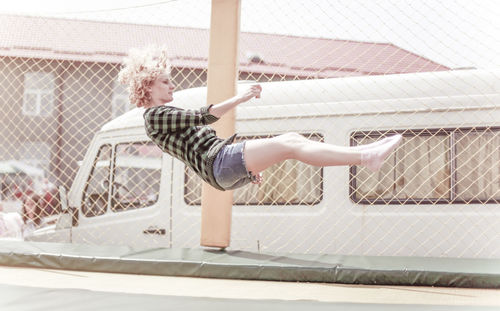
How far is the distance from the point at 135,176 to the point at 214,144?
2123 millimetres

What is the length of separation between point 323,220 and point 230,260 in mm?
1033

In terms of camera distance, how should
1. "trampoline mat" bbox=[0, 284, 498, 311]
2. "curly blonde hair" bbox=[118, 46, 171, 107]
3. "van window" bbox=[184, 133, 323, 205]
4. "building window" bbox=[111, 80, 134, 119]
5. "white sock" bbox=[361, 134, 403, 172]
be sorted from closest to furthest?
"trampoline mat" bbox=[0, 284, 498, 311] → "white sock" bbox=[361, 134, 403, 172] → "curly blonde hair" bbox=[118, 46, 171, 107] → "van window" bbox=[184, 133, 323, 205] → "building window" bbox=[111, 80, 134, 119]

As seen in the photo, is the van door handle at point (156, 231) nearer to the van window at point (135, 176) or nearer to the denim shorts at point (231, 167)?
the van window at point (135, 176)

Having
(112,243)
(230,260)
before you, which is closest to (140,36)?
(112,243)

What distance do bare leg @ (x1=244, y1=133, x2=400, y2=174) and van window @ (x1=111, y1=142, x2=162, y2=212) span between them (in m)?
2.15

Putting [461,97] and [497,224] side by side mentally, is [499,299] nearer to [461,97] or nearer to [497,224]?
[497,224]

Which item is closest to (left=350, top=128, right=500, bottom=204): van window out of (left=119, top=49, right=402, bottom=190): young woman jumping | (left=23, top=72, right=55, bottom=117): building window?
(left=119, top=49, right=402, bottom=190): young woman jumping

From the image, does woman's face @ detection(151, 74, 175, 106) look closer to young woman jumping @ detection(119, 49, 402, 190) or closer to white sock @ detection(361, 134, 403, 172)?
young woman jumping @ detection(119, 49, 402, 190)

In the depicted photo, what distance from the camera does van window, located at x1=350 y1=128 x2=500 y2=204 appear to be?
4.17m

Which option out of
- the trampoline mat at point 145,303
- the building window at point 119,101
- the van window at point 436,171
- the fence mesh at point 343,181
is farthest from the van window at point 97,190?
the building window at point 119,101

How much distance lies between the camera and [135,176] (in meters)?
4.82

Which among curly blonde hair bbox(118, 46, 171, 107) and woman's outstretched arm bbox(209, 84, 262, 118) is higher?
curly blonde hair bbox(118, 46, 171, 107)

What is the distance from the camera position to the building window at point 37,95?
18750 millimetres

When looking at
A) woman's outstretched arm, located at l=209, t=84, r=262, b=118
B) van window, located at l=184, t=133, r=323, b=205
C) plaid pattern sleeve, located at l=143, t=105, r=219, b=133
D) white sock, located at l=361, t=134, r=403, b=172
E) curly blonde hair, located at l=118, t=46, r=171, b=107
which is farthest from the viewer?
van window, located at l=184, t=133, r=323, b=205
